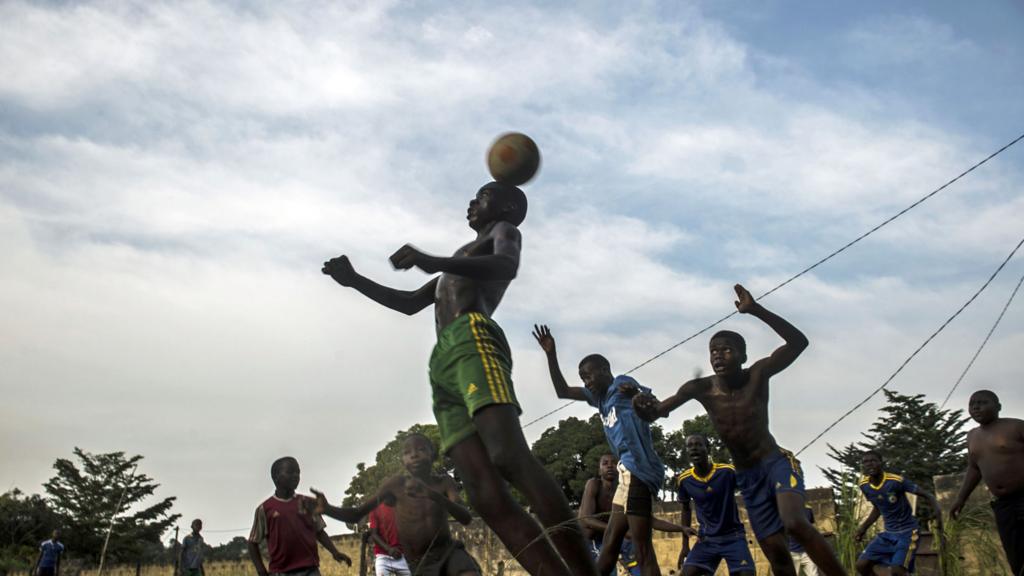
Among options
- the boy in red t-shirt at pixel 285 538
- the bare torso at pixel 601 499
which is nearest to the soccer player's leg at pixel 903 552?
the bare torso at pixel 601 499

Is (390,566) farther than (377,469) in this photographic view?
No

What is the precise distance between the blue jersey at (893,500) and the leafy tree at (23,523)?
3494 cm

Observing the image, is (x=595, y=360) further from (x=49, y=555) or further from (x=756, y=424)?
(x=49, y=555)

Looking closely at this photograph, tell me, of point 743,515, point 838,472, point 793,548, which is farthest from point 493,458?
point 743,515

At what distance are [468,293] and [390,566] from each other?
4.21m

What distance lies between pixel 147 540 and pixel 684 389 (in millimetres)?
49484

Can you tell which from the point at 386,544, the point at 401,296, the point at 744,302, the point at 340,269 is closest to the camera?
the point at 340,269

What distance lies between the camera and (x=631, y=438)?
240 inches

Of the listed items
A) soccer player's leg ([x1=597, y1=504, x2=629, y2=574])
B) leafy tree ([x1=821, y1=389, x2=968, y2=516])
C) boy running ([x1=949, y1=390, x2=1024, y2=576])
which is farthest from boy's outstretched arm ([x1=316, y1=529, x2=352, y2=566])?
leafy tree ([x1=821, y1=389, x2=968, y2=516])

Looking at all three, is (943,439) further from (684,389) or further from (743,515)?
(684,389)

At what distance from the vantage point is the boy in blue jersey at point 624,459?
19.2 feet

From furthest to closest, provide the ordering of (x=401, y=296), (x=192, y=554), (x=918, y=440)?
1. (x=918, y=440)
2. (x=192, y=554)
3. (x=401, y=296)

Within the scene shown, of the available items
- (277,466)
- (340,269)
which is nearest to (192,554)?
(277,466)

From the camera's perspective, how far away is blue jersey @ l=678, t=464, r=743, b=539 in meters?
6.36
